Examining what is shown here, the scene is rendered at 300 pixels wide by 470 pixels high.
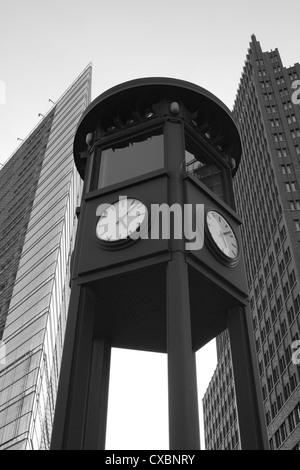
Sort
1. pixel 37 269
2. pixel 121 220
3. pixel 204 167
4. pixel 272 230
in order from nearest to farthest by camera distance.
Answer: pixel 121 220, pixel 204 167, pixel 37 269, pixel 272 230

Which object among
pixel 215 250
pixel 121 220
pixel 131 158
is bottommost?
pixel 215 250

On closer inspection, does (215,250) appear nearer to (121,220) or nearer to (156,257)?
(156,257)

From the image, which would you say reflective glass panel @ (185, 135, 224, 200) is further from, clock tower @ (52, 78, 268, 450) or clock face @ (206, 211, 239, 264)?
clock face @ (206, 211, 239, 264)

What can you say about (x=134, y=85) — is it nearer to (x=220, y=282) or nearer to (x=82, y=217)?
(x=82, y=217)

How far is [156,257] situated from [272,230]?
208 feet

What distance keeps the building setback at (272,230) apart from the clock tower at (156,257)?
1802 inches

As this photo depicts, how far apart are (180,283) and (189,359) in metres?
1.59

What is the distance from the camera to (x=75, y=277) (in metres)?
12.2

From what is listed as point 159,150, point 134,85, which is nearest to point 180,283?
point 159,150

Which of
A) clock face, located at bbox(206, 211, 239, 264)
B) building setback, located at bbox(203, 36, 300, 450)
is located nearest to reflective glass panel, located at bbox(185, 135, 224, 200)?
clock face, located at bbox(206, 211, 239, 264)

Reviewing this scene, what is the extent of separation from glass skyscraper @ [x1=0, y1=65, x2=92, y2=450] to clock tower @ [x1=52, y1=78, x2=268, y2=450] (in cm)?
4184

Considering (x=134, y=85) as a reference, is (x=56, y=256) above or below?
above

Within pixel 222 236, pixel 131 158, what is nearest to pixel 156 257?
pixel 222 236

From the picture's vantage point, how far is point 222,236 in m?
13.1
